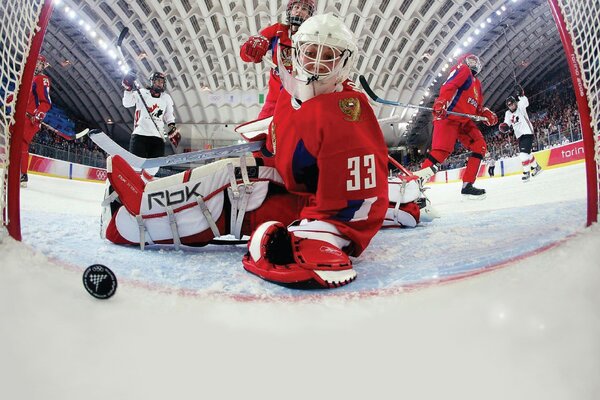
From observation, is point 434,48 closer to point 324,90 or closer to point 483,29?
point 483,29

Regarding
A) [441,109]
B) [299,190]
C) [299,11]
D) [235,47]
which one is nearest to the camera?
[299,190]

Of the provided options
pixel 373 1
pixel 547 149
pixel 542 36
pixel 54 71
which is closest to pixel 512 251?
pixel 547 149

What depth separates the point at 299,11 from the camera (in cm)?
207

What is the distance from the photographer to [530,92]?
29.9ft

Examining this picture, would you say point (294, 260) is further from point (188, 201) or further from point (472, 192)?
point (472, 192)

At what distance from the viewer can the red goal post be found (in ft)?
2.75

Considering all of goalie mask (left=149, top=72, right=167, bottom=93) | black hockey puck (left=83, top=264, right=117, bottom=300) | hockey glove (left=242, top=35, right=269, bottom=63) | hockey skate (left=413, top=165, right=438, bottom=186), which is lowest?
black hockey puck (left=83, top=264, right=117, bottom=300)

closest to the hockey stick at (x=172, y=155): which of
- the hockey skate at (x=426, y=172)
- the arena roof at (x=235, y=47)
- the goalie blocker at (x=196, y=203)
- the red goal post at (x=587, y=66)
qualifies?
the goalie blocker at (x=196, y=203)

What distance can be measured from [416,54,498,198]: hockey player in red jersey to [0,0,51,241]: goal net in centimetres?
272

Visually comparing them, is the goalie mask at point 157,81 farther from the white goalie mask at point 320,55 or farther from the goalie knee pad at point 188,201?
the white goalie mask at point 320,55

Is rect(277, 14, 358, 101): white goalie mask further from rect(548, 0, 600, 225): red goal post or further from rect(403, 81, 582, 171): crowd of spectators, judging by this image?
rect(403, 81, 582, 171): crowd of spectators

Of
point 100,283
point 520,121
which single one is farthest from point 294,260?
point 520,121

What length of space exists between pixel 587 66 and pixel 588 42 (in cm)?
6

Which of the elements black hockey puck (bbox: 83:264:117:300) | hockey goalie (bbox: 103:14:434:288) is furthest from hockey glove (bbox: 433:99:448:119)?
black hockey puck (bbox: 83:264:117:300)
